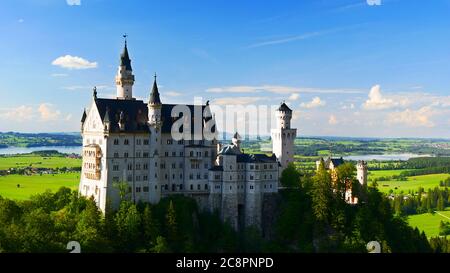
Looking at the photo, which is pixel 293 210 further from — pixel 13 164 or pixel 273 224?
pixel 13 164

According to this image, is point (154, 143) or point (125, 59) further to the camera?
point (125, 59)

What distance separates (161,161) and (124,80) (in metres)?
11.4

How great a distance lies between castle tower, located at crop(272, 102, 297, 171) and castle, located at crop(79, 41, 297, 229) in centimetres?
500

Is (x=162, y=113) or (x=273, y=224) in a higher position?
(x=162, y=113)

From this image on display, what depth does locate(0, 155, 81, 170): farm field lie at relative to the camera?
116 m

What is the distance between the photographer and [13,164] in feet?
386

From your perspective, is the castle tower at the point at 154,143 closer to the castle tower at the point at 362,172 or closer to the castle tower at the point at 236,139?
the castle tower at the point at 236,139

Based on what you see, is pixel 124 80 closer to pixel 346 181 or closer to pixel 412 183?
pixel 346 181

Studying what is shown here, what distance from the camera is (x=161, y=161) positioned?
6088 cm

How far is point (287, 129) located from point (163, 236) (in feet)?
80.1

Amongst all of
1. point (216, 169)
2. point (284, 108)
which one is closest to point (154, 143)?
point (216, 169)

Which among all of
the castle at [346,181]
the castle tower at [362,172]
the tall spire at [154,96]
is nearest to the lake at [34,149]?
the tall spire at [154,96]
